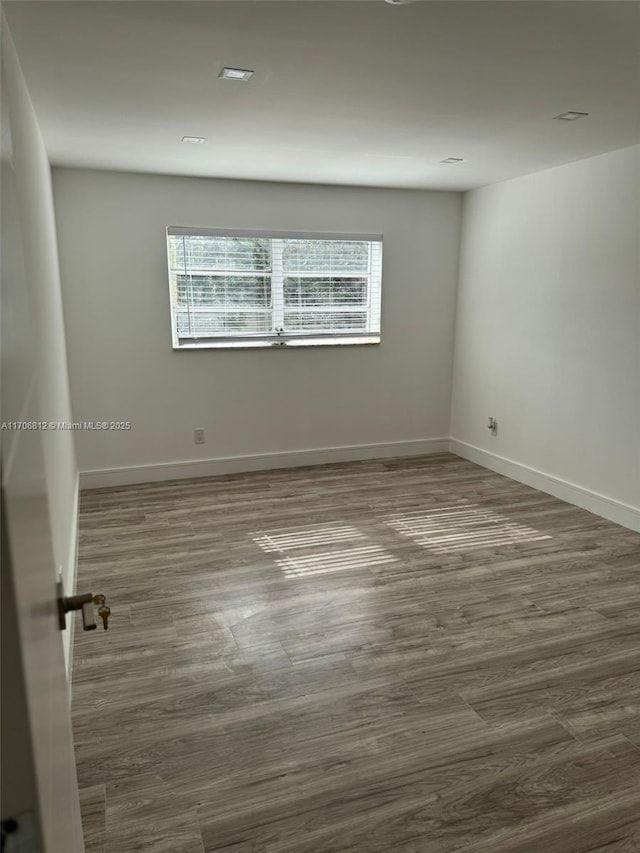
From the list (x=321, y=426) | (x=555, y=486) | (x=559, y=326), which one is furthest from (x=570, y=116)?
(x=321, y=426)

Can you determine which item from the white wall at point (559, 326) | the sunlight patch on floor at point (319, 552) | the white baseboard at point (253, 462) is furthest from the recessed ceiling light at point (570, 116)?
the white baseboard at point (253, 462)

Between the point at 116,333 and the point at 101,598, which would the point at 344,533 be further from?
the point at 101,598

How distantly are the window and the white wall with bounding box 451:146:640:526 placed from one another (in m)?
0.93

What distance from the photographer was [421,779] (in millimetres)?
1831

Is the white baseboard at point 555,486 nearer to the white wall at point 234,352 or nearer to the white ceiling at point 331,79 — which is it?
the white wall at point 234,352

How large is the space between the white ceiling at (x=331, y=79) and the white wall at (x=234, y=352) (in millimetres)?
610

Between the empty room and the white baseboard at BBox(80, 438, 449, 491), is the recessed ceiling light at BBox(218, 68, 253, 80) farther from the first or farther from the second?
the white baseboard at BBox(80, 438, 449, 491)

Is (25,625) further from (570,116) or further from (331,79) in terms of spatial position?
(570,116)

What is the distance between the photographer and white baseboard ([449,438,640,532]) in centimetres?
383

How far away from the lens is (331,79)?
236 centimetres

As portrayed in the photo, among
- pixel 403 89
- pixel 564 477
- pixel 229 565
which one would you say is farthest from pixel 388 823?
pixel 564 477

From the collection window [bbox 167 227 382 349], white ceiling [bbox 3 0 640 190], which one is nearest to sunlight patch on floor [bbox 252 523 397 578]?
window [bbox 167 227 382 349]

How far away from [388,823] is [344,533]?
2097mm

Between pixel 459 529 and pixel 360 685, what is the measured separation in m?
1.73
